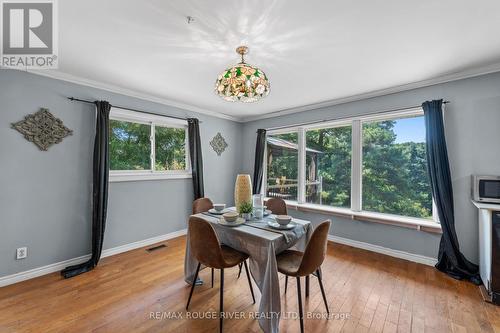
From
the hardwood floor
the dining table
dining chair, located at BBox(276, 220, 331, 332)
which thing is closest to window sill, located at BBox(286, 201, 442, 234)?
the hardwood floor

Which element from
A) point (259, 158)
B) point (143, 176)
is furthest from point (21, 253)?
point (259, 158)

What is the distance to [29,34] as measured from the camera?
187cm

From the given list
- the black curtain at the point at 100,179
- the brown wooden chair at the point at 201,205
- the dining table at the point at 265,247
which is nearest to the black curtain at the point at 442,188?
the dining table at the point at 265,247

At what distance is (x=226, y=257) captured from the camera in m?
1.92

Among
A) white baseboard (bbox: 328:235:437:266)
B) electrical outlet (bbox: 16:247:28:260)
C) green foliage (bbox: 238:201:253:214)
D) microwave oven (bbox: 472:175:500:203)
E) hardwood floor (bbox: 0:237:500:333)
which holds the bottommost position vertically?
hardwood floor (bbox: 0:237:500:333)

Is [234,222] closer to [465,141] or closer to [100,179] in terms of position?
[100,179]

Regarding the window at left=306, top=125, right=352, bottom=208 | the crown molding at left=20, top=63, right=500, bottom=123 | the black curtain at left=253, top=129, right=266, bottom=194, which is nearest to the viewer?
the crown molding at left=20, top=63, right=500, bottom=123

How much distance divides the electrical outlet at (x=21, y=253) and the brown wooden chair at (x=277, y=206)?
2.87 meters

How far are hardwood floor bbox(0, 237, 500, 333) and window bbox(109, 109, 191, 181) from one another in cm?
139

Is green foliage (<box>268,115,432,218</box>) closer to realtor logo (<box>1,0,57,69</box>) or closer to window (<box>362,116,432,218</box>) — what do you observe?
window (<box>362,116,432,218</box>)

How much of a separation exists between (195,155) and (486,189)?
4.01 meters

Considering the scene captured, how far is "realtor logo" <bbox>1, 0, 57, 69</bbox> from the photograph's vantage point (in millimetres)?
1592

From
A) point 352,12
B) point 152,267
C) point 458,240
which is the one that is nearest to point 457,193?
point 458,240

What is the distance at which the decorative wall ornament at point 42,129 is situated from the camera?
8.01 ft
